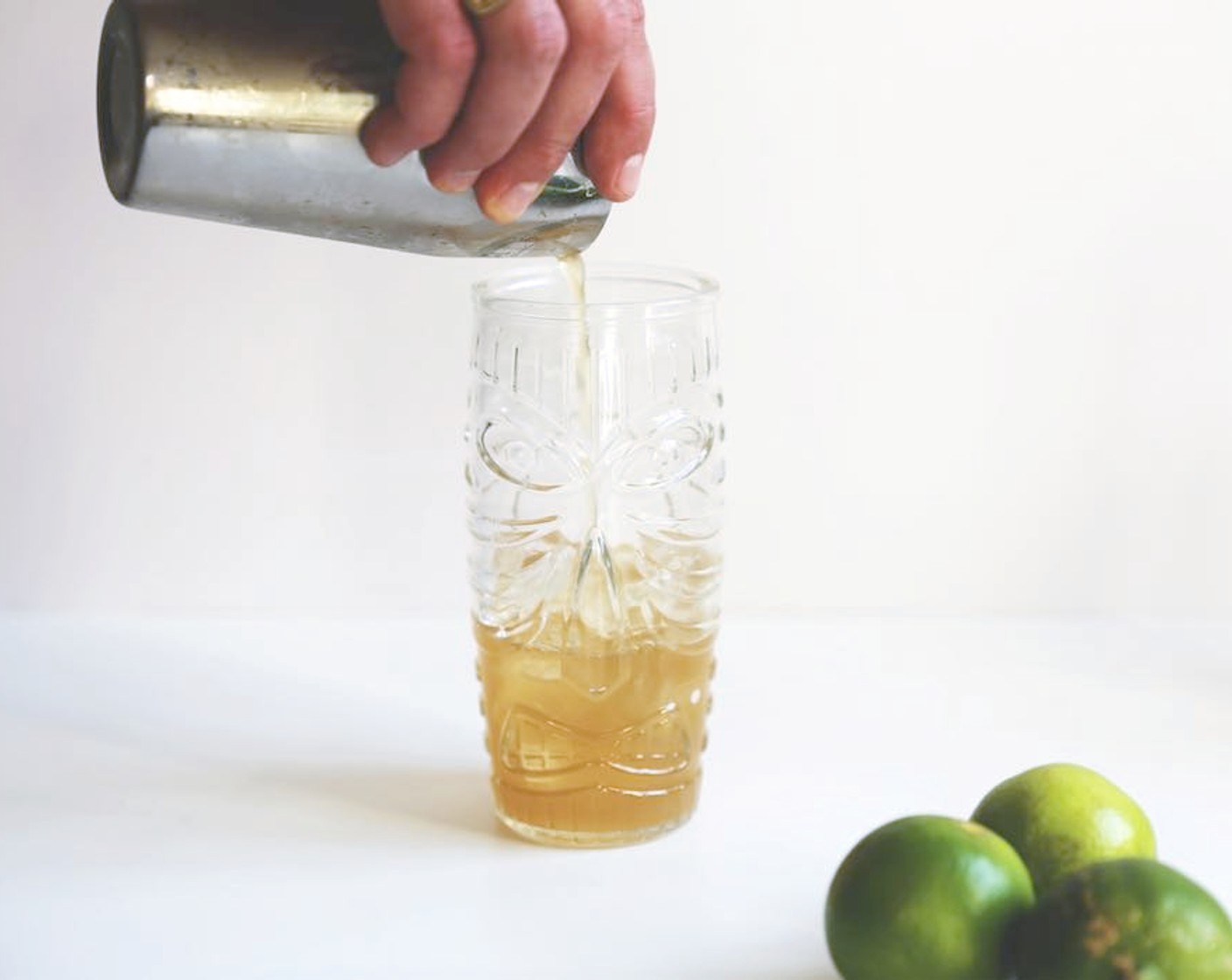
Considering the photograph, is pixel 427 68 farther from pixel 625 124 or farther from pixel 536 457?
pixel 536 457

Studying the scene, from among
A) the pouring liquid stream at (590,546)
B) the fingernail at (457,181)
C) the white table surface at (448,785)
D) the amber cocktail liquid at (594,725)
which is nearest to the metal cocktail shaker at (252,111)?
the fingernail at (457,181)

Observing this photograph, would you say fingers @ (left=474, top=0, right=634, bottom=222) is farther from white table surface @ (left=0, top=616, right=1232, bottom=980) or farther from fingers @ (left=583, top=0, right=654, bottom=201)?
white table surface @ (left=0, top=616, right=1232, bottom=980)

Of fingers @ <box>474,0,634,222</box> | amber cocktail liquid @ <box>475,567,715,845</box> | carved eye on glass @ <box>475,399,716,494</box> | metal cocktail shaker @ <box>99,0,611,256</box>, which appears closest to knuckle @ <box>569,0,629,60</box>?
fingers @ <box>474,0,634,222</box>

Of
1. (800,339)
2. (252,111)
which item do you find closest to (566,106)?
(252,111)

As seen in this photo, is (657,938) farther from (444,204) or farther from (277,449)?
(277,449)

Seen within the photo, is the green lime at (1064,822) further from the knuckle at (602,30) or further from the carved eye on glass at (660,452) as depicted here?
the knuckle at (602,30)

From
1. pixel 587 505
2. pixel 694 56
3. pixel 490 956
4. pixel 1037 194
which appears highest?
pixel 694 56

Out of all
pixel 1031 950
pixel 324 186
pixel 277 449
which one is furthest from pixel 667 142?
pixel 1031 950

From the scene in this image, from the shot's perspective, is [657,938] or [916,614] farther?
[916,614]
